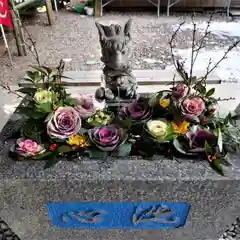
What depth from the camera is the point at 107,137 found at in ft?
3.28

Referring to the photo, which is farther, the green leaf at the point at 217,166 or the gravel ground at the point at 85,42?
the gravel ground at the point at 85,42

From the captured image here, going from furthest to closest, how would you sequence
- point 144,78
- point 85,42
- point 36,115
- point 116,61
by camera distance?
point 85,42 → point 144,78 → point 116,61 → point 36,115

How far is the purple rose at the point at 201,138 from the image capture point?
1002 mm

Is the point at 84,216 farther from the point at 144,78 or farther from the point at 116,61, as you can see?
the point at 144,78

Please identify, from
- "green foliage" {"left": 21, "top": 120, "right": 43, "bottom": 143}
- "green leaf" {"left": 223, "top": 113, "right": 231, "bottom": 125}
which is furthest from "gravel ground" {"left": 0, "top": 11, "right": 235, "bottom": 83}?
"green leaf" {"left": 223, "top": 113, "right": 231, "bottom": 125}

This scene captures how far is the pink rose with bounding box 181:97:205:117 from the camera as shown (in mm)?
999

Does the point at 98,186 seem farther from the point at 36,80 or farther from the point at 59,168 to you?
the point at 36,80

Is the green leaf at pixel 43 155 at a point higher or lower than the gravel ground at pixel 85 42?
higher

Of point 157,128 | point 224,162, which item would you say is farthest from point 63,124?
point 224,162

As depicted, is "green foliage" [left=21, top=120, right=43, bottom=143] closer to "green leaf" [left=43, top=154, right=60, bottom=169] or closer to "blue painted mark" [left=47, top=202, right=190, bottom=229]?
"green leaf" [left=43, top=154, right=60, bottom=169]

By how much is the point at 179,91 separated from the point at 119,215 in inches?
21.0

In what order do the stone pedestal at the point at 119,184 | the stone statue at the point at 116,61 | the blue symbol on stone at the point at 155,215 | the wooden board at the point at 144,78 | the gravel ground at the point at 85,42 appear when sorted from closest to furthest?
the stone pedestal at the point at 119,184, the blue symbol on stone at the point at 155,215, the stone statue at the point at 116,61, the wooden board at the point at 144,78, the gravel ground at the point at 85,42

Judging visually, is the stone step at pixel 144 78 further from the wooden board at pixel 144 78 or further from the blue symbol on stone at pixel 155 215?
the blue symbol on stone at pixel 155 215

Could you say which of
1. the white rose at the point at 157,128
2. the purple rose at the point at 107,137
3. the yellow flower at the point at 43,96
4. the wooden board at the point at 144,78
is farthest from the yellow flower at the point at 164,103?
the wooden board at the point at 144,78
